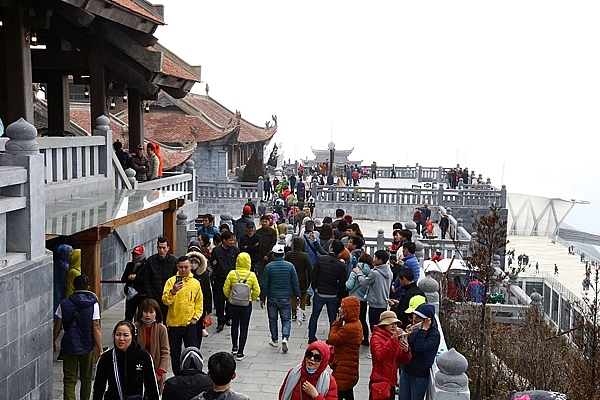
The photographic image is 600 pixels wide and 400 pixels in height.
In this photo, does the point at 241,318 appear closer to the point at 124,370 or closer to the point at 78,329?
the point at 78,329

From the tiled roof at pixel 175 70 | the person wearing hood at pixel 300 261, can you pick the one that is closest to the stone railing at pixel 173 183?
the tiled roof at pixel 175 70

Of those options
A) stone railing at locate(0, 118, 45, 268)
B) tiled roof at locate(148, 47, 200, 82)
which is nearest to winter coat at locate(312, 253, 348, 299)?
stone railing at locate(0, 118, 45, 268)

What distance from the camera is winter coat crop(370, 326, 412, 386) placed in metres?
6.59

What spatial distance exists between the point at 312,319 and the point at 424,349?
11.4ft

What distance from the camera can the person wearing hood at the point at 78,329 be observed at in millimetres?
6973

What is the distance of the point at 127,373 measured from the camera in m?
5.62

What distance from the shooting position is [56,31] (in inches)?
551

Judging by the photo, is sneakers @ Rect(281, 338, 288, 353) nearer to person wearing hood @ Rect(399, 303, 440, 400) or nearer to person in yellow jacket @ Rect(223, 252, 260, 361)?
person in yellow jacket @ Rect(223, 252, 260, 361)

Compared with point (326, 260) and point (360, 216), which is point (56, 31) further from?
point (360, 216)

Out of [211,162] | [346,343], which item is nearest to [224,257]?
[346,343]

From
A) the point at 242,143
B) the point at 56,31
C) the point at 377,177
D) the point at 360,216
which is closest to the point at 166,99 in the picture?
the point at 242,143

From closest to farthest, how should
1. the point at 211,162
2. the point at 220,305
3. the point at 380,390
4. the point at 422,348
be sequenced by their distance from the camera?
the point at 422,348 → the point at 380,390 → the point at 220,305 → the point at 211,162

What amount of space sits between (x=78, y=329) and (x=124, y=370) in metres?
1.65

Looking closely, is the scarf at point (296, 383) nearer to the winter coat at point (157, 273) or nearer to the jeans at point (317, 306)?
the winter coat at point (157, 273)
